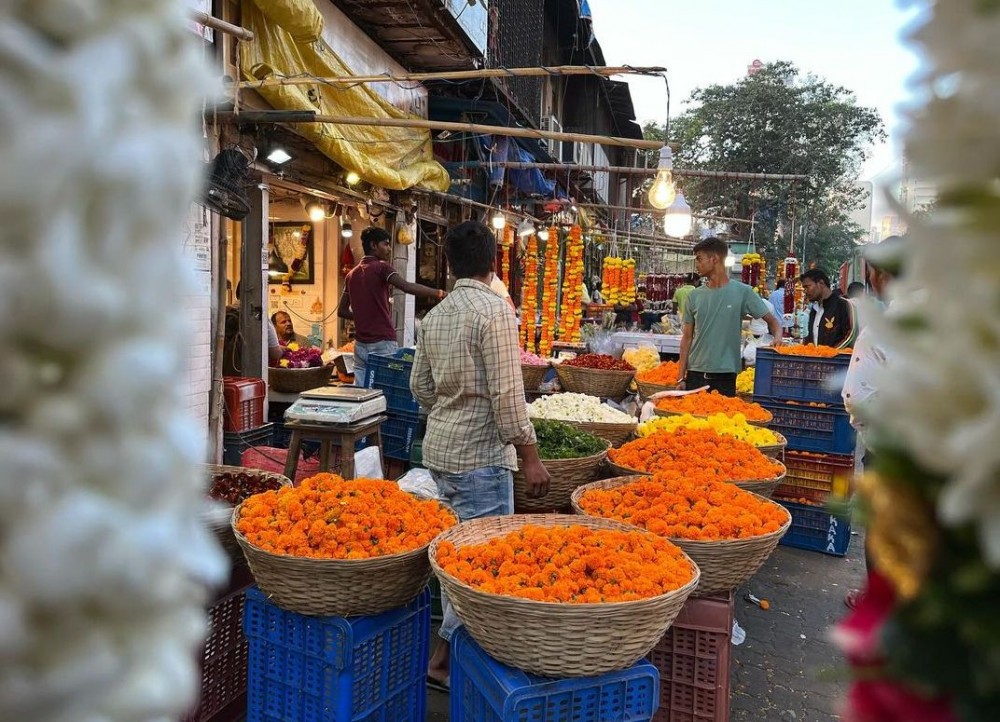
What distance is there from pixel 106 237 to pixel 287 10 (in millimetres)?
6088

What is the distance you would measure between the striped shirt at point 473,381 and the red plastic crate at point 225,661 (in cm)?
108

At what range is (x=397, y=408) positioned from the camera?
6.05 meters

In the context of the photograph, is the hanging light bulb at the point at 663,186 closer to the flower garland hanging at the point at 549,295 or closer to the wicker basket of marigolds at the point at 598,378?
the wicker basket of marigolds at the point at 598,378

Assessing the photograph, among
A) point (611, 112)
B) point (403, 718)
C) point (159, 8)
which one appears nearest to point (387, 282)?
point (403, 718)

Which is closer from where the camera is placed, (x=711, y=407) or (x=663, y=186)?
(x=711, y=407)

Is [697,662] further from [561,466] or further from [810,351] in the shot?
[810,351]

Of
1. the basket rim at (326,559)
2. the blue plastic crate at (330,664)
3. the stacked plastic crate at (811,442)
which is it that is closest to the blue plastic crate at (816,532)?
the stacked plastic crate at (811,442)

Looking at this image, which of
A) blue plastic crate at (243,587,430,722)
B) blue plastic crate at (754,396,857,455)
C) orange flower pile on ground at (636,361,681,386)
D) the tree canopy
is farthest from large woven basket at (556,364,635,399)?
the tree canopy

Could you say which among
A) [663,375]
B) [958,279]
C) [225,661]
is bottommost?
[225,661]

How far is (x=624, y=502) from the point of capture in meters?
3.54

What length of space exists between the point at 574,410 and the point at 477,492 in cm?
241

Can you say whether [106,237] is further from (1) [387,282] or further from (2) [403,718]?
(1) [387,282]

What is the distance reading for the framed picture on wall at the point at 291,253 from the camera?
10844 millimetres

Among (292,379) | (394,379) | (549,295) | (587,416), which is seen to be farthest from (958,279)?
(549,295)
